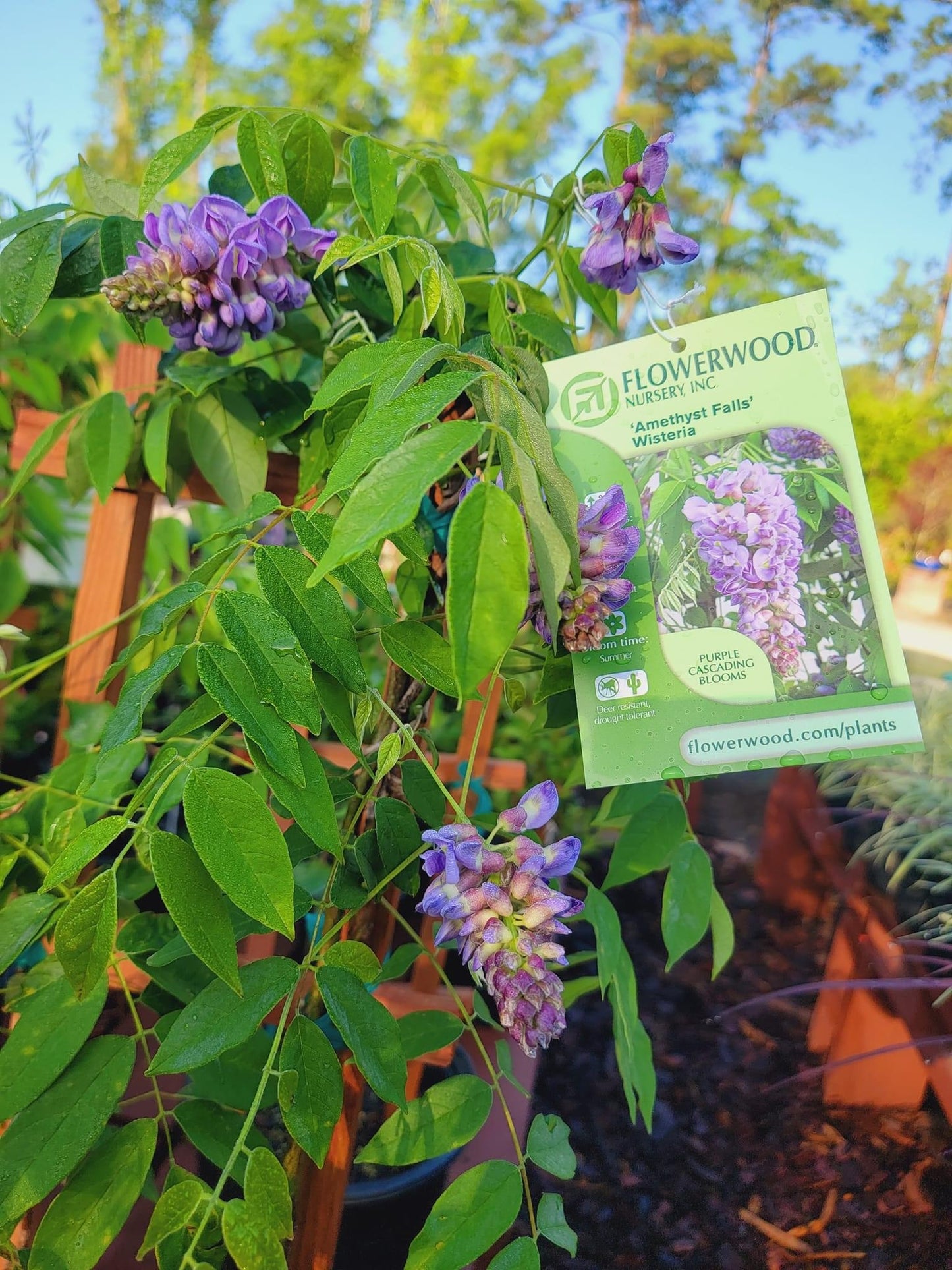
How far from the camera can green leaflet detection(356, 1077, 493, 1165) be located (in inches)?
23.0

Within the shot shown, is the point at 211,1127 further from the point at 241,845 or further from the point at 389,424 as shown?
the point at 389,424

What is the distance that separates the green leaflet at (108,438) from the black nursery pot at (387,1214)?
806 mm

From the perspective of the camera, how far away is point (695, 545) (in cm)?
55

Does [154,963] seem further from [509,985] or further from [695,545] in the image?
[695,545]

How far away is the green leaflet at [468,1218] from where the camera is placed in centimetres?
52

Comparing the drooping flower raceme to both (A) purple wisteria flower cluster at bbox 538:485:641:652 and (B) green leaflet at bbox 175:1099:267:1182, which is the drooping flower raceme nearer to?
(A) purple wisteria flower cluster at bbox 538:485:641:652

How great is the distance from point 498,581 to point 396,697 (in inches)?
15.6

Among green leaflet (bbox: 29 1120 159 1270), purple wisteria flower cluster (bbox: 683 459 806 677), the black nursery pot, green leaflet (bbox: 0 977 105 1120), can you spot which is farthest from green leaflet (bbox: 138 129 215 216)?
the black nursery pot

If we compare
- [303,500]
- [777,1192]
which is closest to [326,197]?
[303,500]

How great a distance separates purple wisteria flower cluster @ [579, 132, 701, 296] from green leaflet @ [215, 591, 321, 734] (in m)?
0.37

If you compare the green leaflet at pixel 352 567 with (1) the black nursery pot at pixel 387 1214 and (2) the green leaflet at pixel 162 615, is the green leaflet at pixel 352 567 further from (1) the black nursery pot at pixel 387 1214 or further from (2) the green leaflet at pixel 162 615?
(1) the black nursery pot at pixel 387 1214

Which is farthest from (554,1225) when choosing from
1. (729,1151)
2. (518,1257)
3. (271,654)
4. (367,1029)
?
(729,1151)

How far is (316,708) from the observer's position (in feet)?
1.48

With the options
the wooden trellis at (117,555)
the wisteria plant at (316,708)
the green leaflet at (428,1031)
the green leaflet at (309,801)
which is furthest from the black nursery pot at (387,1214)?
the green leaflet at (309,801)
